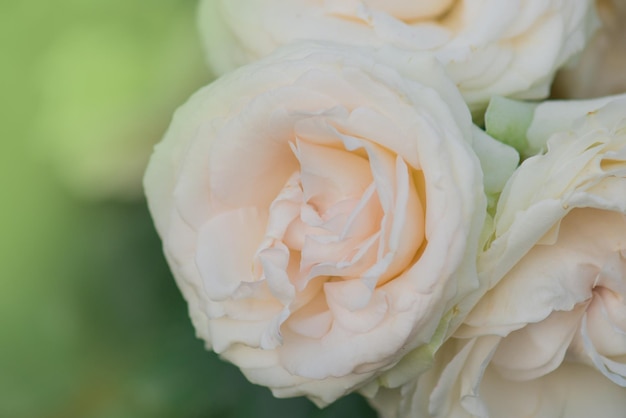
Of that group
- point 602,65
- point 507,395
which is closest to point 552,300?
point 507,395

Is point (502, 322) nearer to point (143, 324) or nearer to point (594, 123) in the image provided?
point (594, 123)

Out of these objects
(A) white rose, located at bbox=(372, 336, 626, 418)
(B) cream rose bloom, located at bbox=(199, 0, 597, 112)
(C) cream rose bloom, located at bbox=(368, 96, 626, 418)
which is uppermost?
(B) cream rose bloom, located at bbox=(199, 0, 597, 112)

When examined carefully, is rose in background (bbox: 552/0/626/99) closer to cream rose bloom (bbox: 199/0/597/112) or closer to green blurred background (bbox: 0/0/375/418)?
cream rose bloom (bbox: 199/0/597/112)

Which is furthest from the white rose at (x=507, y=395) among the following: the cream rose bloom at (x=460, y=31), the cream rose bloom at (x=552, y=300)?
the cream rose bloom at (x=460, y=31)


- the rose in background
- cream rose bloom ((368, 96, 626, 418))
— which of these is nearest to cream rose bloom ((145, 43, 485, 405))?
cream rose bloom ((368, 96, 626, 418))

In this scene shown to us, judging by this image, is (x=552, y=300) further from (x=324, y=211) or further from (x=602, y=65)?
(x=602, y=65)

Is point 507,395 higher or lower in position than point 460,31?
lower
